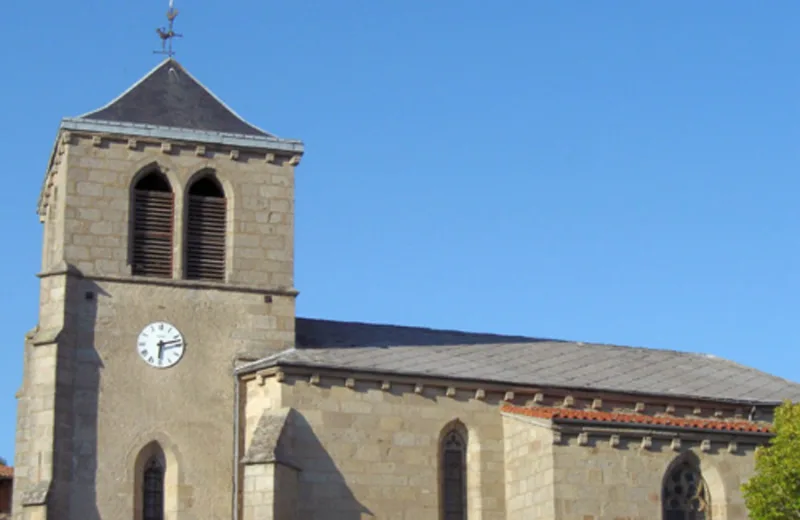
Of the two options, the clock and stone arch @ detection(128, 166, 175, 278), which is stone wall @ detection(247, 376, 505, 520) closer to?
the clock

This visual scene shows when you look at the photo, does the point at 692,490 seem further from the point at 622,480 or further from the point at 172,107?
the point at 172,107

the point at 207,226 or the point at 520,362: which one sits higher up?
the point at 207,226

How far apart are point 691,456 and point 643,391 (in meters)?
3.00

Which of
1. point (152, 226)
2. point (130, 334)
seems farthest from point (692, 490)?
point (152, 226)

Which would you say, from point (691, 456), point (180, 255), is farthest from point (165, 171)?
point (691, 456)

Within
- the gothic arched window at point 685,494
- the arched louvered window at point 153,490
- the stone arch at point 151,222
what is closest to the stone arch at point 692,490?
the gothic arched window at point 685,494

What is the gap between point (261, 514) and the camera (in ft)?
101

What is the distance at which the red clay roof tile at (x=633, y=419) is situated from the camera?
105 feet

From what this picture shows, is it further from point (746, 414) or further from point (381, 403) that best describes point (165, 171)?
point (746, 414)

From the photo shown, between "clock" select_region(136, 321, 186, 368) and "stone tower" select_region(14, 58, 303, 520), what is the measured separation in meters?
0.03

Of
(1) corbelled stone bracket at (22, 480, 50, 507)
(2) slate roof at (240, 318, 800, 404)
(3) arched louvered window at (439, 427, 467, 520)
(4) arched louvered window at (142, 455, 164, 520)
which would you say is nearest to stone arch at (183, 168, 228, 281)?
(2) slate roof at (240, 318, 800, 404)

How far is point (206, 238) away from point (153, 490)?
6006 mm

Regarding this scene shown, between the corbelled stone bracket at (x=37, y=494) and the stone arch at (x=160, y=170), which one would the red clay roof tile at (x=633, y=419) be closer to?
the stone arch at (x=160, y=170)

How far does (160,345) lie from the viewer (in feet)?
109
